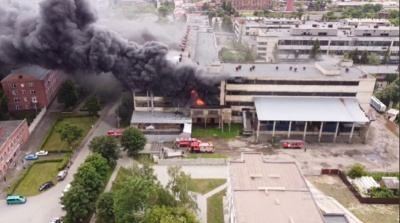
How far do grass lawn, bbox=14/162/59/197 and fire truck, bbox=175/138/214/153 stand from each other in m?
10.0

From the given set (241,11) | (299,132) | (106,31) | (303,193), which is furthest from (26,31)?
(241,11)

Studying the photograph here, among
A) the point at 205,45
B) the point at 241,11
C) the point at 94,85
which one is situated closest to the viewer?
the point at 94,85

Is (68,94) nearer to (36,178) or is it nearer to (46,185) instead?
(36,178)

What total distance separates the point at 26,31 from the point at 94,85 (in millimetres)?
10035

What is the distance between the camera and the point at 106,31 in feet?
108

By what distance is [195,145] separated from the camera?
29.0 metres

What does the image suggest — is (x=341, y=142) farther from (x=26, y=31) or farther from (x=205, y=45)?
(x=26, y=31)

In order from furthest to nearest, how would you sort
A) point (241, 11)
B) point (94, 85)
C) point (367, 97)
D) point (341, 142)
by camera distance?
point (241, 11) < point (94, 85) < point (367, 97) < point (341, 142)

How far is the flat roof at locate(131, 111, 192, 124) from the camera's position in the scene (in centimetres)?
3173

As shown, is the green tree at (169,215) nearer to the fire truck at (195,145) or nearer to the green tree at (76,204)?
the green tree at (76,204)

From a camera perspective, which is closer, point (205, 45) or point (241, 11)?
point (205, 45)

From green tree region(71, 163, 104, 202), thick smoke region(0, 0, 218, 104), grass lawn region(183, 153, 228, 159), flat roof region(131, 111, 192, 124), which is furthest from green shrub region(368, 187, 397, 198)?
green tree region(71, 163, 104, 202)

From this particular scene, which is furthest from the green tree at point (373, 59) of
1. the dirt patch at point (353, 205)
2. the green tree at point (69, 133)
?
the green tree at point (69, 133)

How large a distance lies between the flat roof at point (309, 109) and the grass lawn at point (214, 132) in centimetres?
312
